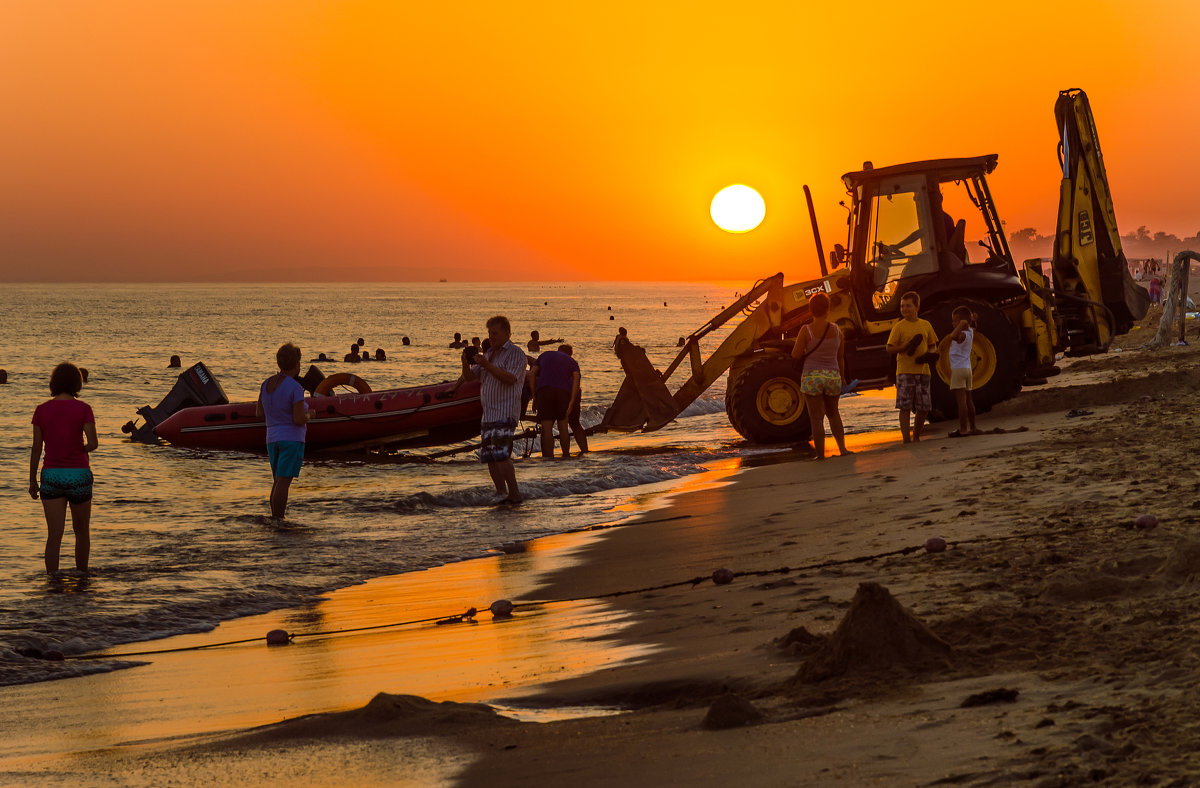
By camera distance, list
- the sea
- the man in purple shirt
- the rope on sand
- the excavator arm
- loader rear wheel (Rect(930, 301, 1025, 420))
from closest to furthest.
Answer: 1. the rope on sand
2. the sea
3. loader rear wheel (Rect(930, 301, 1025, 420))
4. the excavator arm
5. the man in purple shirt

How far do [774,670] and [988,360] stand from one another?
10.7 meters

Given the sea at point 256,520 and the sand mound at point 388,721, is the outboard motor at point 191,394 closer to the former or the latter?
the sea at point 256,520

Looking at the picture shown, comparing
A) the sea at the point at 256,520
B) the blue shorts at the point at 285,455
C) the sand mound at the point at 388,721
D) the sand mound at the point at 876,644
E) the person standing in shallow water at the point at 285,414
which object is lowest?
the sea at the point at 256,520

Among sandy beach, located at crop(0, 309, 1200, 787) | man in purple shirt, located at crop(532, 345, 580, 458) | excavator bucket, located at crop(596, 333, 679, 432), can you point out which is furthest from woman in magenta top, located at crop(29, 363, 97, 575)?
excavator bucket, located at crop(596, 333, 679, 432)

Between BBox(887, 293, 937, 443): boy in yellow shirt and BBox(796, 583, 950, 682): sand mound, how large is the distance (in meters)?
8.17

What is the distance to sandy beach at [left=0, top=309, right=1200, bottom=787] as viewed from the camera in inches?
129

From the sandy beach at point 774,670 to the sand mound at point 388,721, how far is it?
12 mm

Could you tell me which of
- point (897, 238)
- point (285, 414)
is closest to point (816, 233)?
point (897, 238)

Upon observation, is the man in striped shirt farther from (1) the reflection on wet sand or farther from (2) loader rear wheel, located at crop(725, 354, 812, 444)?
(2) loader rear wheel, located at crop(725, 354, 812, 444)

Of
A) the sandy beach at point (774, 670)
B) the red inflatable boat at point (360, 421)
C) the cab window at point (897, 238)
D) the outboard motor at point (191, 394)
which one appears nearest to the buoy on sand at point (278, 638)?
the sandy beach at point (774, 670)

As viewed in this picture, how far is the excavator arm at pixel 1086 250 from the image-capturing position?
14648 mm

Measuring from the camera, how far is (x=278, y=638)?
21.3 ft

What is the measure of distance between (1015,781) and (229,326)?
91762 millimetres

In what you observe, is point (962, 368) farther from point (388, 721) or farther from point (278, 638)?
point (388, 721)
